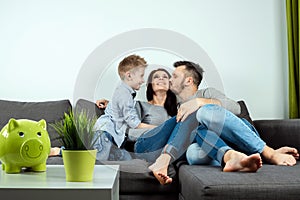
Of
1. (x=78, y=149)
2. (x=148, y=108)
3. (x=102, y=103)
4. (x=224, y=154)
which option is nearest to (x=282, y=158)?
(x=224, y=154)

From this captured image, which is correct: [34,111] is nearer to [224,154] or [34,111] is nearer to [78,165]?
[224,154]

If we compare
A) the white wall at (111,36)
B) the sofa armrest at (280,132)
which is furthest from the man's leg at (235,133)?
the white wall at (111,36)

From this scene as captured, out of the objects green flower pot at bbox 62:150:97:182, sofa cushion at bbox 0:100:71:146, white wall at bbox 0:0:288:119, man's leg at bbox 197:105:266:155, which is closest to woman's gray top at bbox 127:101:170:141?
man's leg at bbox 197:105:266:155

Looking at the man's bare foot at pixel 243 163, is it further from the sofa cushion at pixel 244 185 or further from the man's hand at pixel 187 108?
the man's hand at pixel 187 108

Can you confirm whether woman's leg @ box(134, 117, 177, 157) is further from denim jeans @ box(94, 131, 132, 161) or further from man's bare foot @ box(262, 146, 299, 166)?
man's bare foot @ box(262, 146, 299, 166)

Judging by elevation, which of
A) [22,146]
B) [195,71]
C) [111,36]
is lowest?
[22,146]

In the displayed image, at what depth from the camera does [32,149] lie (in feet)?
5.44

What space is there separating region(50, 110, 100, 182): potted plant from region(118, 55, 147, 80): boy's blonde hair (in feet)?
1.29

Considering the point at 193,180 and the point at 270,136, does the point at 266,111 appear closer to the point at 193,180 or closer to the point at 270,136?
the point at 270,136

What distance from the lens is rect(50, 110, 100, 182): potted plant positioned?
1506 millimetres

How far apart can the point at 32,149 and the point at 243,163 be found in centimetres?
90

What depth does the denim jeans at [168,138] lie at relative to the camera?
209 cm

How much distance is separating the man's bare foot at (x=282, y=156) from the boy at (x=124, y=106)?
814 mm

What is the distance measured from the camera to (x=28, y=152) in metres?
1.65
